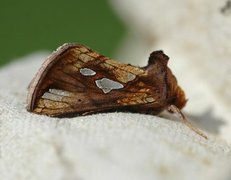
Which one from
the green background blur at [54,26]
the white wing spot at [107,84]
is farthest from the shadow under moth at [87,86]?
the green background blur at [54,26]

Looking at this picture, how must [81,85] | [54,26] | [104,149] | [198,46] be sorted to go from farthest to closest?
[54,26], [198,46], [81,85], [104,149]

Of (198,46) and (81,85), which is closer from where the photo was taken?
(81,85)

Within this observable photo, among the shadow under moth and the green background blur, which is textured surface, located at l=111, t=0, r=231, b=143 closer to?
the shadow under moth

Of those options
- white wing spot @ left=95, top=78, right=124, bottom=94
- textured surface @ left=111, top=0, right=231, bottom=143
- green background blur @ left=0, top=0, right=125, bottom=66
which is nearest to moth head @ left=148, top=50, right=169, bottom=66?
white wing spot @ left=95, top=78, right=124, bottom=94

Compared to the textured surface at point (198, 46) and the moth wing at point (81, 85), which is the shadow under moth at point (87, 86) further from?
the textured surface at point (198, 46)

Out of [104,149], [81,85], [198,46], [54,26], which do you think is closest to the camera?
[104,149]

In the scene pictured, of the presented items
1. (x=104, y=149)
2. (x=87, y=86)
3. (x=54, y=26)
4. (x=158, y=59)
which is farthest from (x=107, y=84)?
(x=54, y=26)

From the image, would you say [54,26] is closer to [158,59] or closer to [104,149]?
[158,59]
